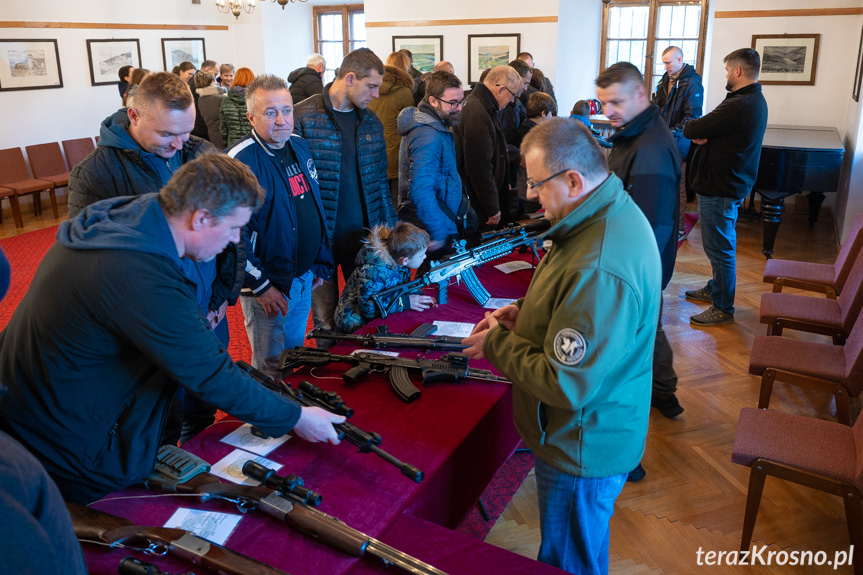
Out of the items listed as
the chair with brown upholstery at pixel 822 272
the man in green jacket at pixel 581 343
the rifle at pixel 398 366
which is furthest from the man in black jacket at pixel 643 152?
the chair with brown upholstery at pixel 822 272

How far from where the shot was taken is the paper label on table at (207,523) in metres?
1.70

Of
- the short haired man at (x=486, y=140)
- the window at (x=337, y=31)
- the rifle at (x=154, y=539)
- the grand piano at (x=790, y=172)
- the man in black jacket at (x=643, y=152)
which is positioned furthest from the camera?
the window at (x=337, y=31)

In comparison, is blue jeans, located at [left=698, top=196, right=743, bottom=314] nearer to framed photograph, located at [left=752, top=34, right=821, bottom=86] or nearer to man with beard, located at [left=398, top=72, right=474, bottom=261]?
man with beard, located at [left=398, top=72, right=474, bottom=261]

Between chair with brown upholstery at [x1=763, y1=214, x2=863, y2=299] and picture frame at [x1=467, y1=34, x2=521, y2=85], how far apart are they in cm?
633

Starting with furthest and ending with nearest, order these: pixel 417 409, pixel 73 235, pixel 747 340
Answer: pixel 747 340 → pixel 417 409 → pixel 73 235

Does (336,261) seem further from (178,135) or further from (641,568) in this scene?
(641,568)

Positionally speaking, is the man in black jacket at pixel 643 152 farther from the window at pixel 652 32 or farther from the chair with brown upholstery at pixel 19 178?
the chair with brown upholstery at pixel 19 178

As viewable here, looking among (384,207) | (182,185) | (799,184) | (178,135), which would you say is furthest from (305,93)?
(182,185)

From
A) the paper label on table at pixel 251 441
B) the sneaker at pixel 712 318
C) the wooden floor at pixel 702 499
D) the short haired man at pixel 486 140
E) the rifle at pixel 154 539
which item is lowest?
the wooden floor at pixel 702 499

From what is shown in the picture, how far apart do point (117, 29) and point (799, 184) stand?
374 inches

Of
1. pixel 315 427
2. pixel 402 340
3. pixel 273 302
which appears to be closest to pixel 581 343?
pixel 315 427

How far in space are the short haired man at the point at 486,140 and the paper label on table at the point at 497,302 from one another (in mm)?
1423

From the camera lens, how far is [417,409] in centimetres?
234

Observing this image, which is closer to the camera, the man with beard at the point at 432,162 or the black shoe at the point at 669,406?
the black shoe at the point at 669,406
